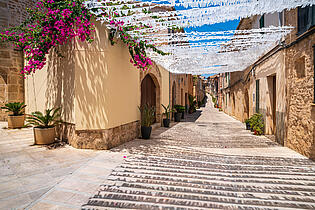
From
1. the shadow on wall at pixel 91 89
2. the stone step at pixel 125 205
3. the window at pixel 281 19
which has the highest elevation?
the window at pixel 281 19

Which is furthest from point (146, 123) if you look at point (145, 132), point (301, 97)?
point (301, 97)

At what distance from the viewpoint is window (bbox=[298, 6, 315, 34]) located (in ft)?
11.4

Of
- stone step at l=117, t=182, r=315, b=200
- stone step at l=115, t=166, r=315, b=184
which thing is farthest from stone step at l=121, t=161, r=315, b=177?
stone step at l=117, t=182, r=315, b=200

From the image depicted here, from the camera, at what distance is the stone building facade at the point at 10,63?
7.64m

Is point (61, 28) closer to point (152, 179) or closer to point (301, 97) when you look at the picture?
point (152, 179)

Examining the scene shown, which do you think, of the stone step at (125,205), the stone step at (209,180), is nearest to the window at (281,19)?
Answer: the stone step at (209,180)

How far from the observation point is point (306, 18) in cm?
372

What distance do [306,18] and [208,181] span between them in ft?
12.8

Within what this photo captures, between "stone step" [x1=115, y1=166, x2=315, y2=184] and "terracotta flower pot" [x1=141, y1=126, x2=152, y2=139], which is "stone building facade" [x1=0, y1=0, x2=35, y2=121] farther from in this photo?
"stone step" [x1=115, y1=166, x2=315, y2=184]

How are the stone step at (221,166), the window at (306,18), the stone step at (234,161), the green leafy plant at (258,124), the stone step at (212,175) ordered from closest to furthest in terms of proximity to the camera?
the stone step at (212,175) → the stone step at (221,166) → the stone step at (234,161) → the window at (306,18) → the green leafy plant at (258,124)

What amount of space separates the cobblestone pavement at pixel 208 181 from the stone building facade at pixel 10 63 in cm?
665

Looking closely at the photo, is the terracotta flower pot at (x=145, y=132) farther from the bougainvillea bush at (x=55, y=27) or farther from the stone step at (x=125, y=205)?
the stone step at (x=125, y=205)

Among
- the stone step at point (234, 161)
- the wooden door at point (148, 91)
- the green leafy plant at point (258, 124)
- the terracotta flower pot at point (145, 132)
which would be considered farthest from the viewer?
the wooden door at point (148, 91)

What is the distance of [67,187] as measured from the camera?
234 centimetres
